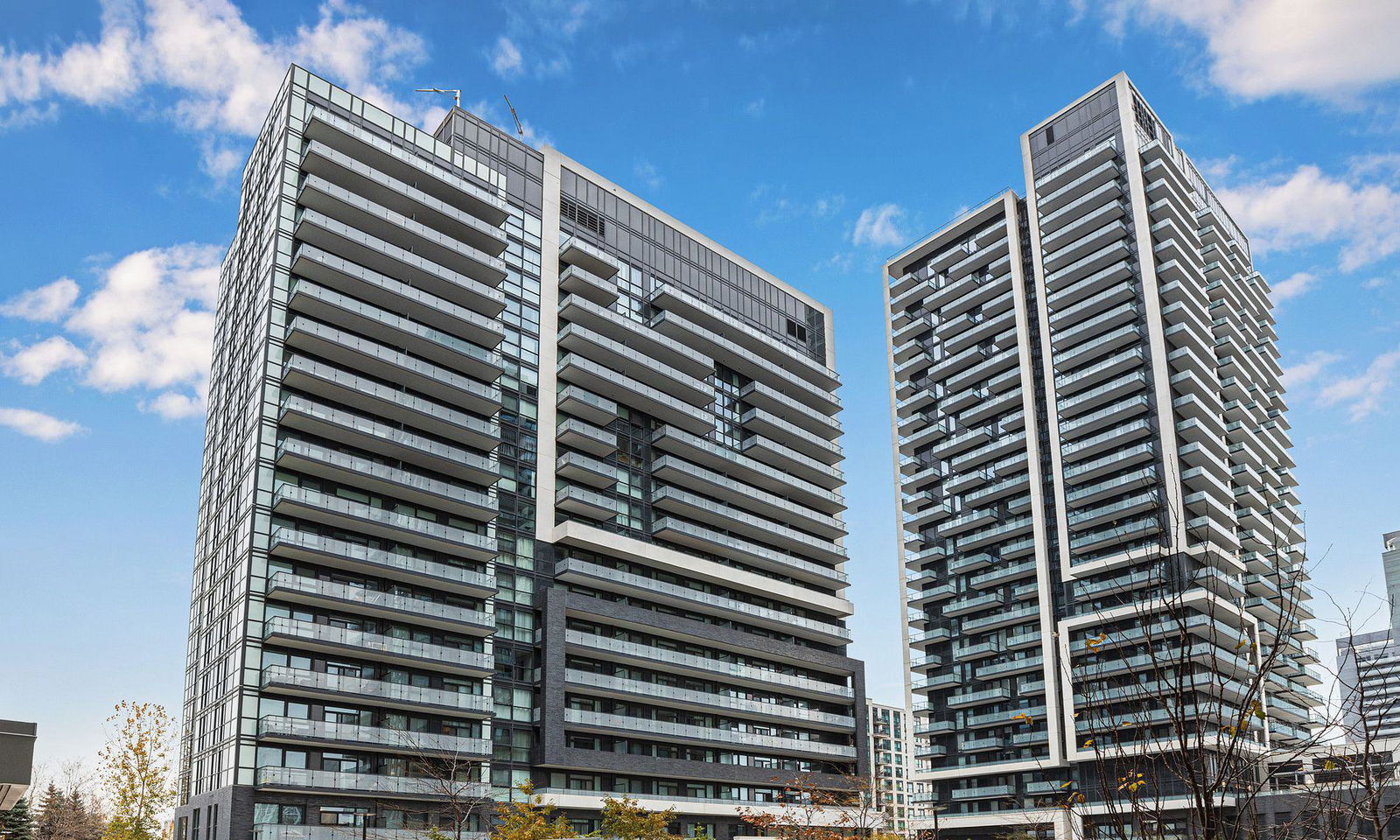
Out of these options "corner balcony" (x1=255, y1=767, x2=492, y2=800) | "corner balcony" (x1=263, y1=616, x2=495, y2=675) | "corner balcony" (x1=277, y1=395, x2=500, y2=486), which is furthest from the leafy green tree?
"corner balcony" (x1=277, y1=395, x2=500, y2=486)

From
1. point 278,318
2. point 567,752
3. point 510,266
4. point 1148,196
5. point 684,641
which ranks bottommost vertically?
point 567,752

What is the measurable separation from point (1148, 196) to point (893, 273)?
32041mm

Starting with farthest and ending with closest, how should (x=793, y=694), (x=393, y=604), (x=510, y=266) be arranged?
(x=793, y=694) → (x=510, y=266) → (x=393, y=604)

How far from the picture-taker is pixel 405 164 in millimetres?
80250

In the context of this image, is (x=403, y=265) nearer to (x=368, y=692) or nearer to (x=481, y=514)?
(x=481, y=514)

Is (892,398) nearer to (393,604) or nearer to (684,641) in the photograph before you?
(684,641)

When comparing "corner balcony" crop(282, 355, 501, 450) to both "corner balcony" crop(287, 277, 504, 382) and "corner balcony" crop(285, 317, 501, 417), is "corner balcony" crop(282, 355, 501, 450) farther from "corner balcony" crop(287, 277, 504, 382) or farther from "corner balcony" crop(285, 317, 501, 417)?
"corner balcony" crop(287, 277, 504, 382)

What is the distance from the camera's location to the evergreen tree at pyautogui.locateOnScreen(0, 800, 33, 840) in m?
89.1

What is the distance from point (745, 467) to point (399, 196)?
3674 centimetres

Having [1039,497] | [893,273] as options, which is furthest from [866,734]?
[893,273]

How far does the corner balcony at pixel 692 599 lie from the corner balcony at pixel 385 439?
921cm

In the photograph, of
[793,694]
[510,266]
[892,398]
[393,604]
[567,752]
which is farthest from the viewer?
[892,398]

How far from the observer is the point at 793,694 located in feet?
319

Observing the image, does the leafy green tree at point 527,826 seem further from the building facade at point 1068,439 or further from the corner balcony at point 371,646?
the building facade at point 1068,439
